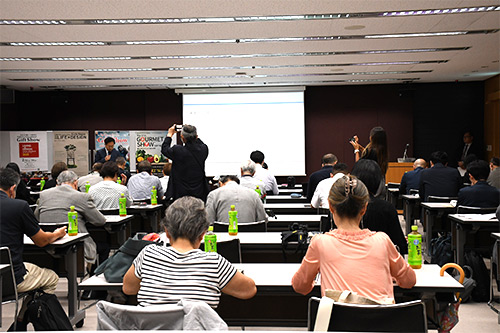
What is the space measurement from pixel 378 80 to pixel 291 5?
771cm

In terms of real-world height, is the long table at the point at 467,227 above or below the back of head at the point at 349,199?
below

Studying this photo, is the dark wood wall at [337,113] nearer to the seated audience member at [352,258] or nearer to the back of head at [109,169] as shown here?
the back of head at [109,169]

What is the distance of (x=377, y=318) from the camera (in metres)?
2.09

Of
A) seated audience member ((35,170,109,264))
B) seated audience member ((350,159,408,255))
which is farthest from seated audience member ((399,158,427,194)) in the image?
seated audience member ((350,159,408,255))

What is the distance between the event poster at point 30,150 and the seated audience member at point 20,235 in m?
10.4

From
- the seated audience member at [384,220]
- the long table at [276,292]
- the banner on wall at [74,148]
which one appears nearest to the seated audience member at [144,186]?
the long table at [276,292]

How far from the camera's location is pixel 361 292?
7.70 feet

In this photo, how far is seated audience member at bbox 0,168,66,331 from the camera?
12.8 ft

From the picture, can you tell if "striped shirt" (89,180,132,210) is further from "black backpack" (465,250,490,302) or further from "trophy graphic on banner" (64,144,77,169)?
"trophy graphic on banner" (64,144,77,169)

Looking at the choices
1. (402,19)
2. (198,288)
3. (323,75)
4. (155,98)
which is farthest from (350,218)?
(155,98)

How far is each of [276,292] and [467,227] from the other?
3151 millimetres

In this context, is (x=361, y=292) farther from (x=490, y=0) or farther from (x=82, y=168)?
(x=82, y=168)

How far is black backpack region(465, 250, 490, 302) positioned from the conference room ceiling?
3085 mm

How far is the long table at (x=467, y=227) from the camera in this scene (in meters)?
5.12
